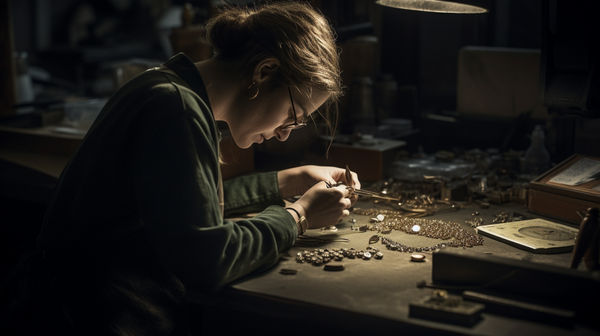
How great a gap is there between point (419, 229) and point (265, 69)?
71 centimetres

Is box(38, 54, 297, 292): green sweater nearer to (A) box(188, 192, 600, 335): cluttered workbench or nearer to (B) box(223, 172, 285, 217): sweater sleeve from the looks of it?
(A) box(188, 192, 600, 335): cluttered workbench

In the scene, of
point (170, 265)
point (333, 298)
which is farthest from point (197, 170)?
point (333, 298)

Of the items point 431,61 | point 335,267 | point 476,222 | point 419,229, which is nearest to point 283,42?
point 335,267

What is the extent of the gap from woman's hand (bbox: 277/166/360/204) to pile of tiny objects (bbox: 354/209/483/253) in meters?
0.17

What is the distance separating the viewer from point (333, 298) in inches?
48.7

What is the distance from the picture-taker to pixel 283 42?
4.63 ft

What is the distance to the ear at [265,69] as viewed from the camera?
1.42m

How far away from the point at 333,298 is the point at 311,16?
2.52ft

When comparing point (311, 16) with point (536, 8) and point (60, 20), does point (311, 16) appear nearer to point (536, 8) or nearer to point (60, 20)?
point (536, 8)

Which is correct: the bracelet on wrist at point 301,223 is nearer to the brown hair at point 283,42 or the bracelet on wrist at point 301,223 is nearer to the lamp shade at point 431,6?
the brown hair at point 283,42

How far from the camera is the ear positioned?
1.42 m

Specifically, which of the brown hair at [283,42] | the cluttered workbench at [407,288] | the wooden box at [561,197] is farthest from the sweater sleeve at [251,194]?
the wooden box at [561,197]

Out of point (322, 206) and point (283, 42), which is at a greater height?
point (283, 42)

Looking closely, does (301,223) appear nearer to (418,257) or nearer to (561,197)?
(418,257)
